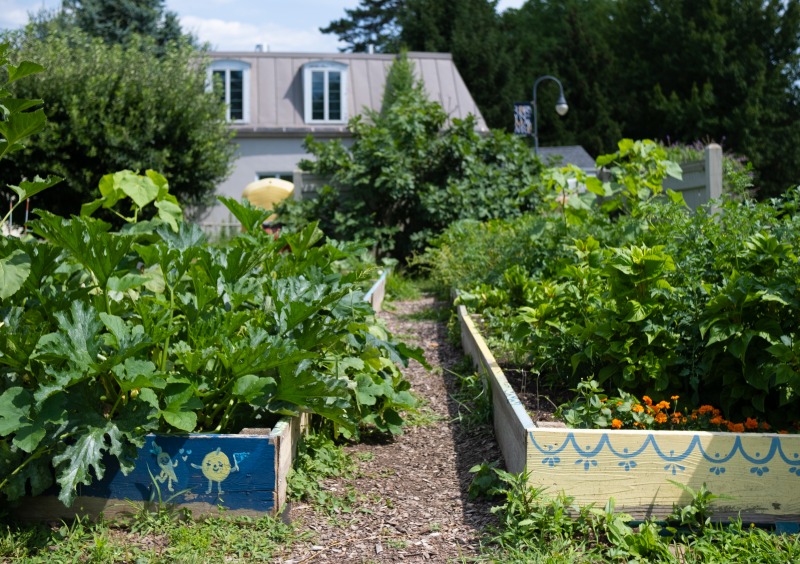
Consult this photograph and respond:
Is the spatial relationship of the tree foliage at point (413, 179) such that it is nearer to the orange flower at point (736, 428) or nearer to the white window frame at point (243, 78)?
the orange flower at point (736, 428)

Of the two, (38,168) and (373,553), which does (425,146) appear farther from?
(373,553)

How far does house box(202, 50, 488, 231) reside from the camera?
70.8ft

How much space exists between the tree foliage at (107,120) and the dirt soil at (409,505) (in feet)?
39.3

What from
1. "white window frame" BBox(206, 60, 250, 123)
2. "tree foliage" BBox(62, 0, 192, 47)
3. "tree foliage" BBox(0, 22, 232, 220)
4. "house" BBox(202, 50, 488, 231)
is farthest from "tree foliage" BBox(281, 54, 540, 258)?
"tree foliage" BBox(62, 0, 192, 47)

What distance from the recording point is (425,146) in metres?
11.7

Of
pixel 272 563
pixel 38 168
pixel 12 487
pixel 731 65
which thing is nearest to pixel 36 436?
pixel 12 487

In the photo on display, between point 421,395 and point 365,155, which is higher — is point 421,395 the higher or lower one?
the lower one

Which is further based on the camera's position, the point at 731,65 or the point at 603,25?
the point at 603,25

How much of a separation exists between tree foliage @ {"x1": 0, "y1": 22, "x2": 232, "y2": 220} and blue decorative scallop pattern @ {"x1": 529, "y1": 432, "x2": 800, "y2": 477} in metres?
13.2

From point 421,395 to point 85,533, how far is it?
2.41 metres

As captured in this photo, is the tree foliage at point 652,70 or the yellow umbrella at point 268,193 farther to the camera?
the tree foliage at point 652,70

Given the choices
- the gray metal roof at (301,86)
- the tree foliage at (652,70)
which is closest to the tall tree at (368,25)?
the tree foliage at (652,70)

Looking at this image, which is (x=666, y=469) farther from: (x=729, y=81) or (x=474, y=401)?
(x=729, y=81)

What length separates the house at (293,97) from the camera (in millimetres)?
21578
